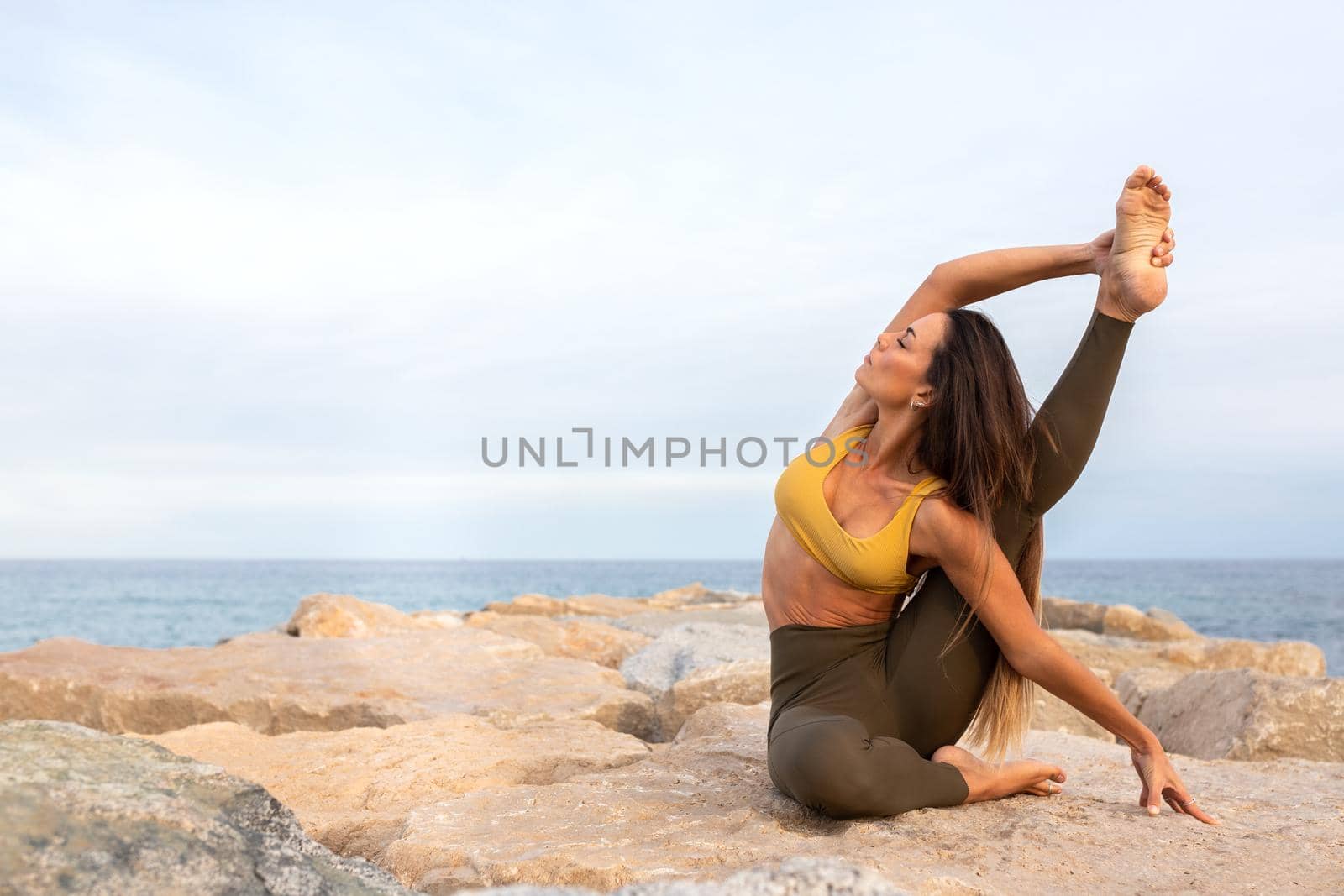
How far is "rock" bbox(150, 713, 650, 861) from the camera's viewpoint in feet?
9.69

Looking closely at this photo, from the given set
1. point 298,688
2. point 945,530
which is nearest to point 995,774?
point 945,530

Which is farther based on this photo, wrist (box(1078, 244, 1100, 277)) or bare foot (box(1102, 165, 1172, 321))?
wrist (box(1078, 244, 1100, 277))

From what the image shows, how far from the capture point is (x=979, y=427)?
101 inches

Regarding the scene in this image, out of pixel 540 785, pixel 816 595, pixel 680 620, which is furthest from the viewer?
pixel 680 620

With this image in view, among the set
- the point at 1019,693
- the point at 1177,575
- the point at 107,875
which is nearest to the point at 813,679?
the point at 1019,693

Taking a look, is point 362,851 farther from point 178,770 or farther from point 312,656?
point 312,656

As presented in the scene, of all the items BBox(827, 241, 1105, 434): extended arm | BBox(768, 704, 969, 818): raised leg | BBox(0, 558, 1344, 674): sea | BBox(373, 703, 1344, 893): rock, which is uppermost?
BBox(827, 241, 1105, 434): extended arm

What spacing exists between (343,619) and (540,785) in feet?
17.8

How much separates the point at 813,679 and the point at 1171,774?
97 cm

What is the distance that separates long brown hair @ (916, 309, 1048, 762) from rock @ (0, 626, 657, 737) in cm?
255

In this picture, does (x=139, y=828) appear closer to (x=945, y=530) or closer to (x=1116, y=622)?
(x=945, y=530)

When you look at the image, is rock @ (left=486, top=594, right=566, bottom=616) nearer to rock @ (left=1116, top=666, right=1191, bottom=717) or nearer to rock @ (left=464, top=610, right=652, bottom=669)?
rock @ (left=464, top=610, right=652, bottom=669)

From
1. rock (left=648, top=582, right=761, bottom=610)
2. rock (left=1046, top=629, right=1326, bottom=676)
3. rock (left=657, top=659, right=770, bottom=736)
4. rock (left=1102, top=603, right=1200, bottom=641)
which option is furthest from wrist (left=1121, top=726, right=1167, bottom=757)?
rock (left=648, top=582, right=761, bottom=610)

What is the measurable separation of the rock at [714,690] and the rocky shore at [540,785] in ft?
0.04
